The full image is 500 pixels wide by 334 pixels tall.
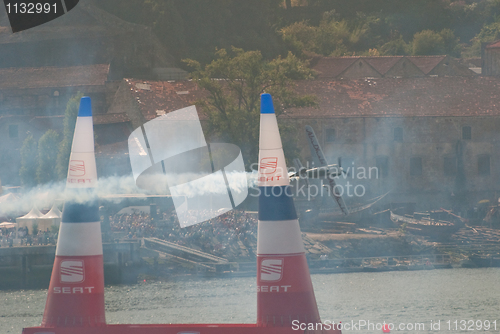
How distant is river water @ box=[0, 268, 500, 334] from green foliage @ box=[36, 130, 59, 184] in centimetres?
1704

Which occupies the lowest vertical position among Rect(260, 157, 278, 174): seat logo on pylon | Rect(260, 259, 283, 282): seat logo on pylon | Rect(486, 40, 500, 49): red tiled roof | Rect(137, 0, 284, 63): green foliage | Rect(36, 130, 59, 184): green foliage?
Rect(260, 259, 283, 282): seat logo on pylon

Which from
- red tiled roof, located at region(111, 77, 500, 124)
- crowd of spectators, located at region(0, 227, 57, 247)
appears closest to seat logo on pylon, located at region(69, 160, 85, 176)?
crowd of spectators, located at region(0, 227, 57, 247)

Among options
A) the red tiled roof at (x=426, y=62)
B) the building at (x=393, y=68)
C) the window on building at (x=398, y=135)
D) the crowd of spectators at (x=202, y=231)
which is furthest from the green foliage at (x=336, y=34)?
the crowd of spectators at (x=202, y=231)

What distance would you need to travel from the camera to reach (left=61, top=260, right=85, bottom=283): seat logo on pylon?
1095 centimetres

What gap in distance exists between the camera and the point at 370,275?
4091cm

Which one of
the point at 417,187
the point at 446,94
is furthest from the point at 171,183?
the point at 446,94

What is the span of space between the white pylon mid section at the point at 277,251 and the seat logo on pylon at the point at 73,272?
2620 mm

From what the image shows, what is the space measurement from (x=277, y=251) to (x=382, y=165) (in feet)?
165

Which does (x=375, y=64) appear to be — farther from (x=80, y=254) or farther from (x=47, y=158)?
(x=80, y=254)

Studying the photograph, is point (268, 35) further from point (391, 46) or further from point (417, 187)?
point (417, 187)

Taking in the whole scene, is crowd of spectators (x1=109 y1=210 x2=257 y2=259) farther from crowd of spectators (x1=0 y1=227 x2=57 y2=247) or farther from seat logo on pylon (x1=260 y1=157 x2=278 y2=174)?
seat logo on pylon (x1=260 y1=157 x2=278 y2=174)

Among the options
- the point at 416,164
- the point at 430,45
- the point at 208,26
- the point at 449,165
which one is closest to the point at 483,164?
the point at 449,165

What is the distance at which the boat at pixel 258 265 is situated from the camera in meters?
10.6

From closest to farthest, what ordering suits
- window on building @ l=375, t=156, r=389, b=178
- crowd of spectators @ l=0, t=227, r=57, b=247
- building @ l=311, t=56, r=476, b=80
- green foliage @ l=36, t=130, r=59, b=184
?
crowd of spectators @ l=0, t=227, r=57, b=247, green foliage @ l=36, t=130, r=59, b=184, window on building @ l=375, t=156, r=389, b=178, building @ l=311, t=56, r=476, b=80
